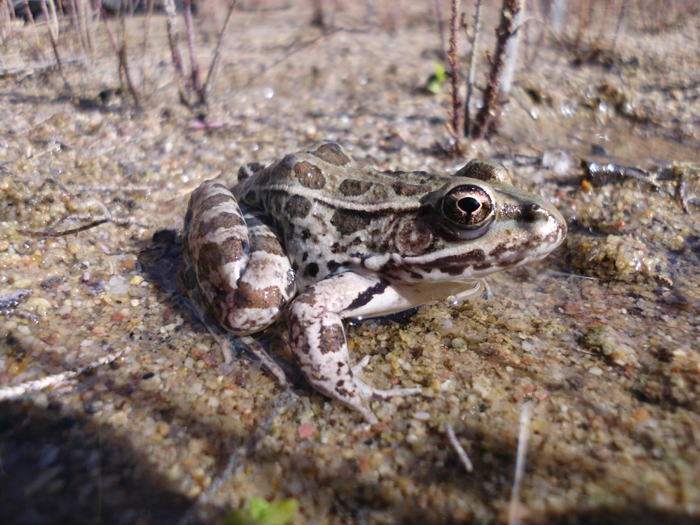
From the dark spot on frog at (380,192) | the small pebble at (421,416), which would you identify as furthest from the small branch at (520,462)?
the dark spot on frog at (380,192)

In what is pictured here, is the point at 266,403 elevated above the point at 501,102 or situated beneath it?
situated beneath

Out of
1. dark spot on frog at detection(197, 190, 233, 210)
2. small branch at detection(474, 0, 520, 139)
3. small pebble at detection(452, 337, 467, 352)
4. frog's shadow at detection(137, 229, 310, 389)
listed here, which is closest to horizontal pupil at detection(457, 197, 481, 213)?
small pebble at detection(452, 337, 467, 352)

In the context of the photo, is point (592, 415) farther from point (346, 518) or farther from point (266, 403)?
point (266, 403)

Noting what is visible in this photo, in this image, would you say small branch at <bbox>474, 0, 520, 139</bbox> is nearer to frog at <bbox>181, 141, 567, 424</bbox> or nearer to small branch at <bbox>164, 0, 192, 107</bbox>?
frog at <bbox>181, 141, 567, 424</bbox>

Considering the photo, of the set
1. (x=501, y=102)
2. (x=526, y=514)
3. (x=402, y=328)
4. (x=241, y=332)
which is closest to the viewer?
(x=526, y=514)

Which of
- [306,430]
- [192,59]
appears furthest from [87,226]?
[306,430]

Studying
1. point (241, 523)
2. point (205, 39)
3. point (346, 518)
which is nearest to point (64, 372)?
point (241, 523)
